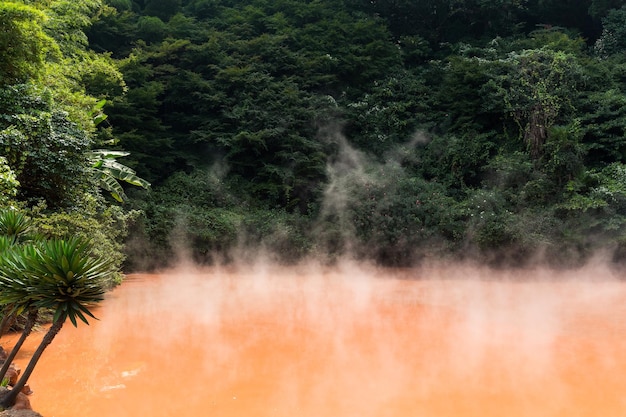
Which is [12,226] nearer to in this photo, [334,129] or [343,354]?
[343,354]

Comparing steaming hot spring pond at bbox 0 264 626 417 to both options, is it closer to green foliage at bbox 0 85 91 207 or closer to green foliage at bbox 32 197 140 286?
green foliage at bbox 32 197 140 286

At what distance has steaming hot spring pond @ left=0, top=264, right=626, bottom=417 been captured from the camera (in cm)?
473

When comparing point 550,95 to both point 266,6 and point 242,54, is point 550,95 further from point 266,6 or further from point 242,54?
point 266,6

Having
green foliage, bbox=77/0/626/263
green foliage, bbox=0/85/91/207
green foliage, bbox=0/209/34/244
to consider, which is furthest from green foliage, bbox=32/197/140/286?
green foliage, bbox=77/0/626/263

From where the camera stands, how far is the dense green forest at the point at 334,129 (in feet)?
38.1

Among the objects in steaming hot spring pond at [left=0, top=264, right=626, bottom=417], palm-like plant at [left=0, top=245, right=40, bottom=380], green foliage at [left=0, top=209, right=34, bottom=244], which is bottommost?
steaming hot spring pond at [left=0, top=264, right=626, bottom=417]

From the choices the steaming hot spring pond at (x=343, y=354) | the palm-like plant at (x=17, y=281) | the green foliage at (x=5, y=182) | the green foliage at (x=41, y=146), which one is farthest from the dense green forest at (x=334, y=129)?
the palm-like plant at (x=17, y=281)

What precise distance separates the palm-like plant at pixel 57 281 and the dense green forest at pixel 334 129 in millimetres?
4526

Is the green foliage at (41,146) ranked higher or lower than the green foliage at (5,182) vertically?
higher

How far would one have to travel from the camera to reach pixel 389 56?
18.8 m

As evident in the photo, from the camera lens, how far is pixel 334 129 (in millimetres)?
17172

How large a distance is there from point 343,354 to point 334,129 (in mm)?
11847

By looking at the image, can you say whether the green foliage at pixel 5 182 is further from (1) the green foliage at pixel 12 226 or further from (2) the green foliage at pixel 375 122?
(2) the green foliage at pixel 375 122

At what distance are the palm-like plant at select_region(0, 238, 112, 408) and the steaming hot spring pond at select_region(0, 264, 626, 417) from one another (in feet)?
4.52
